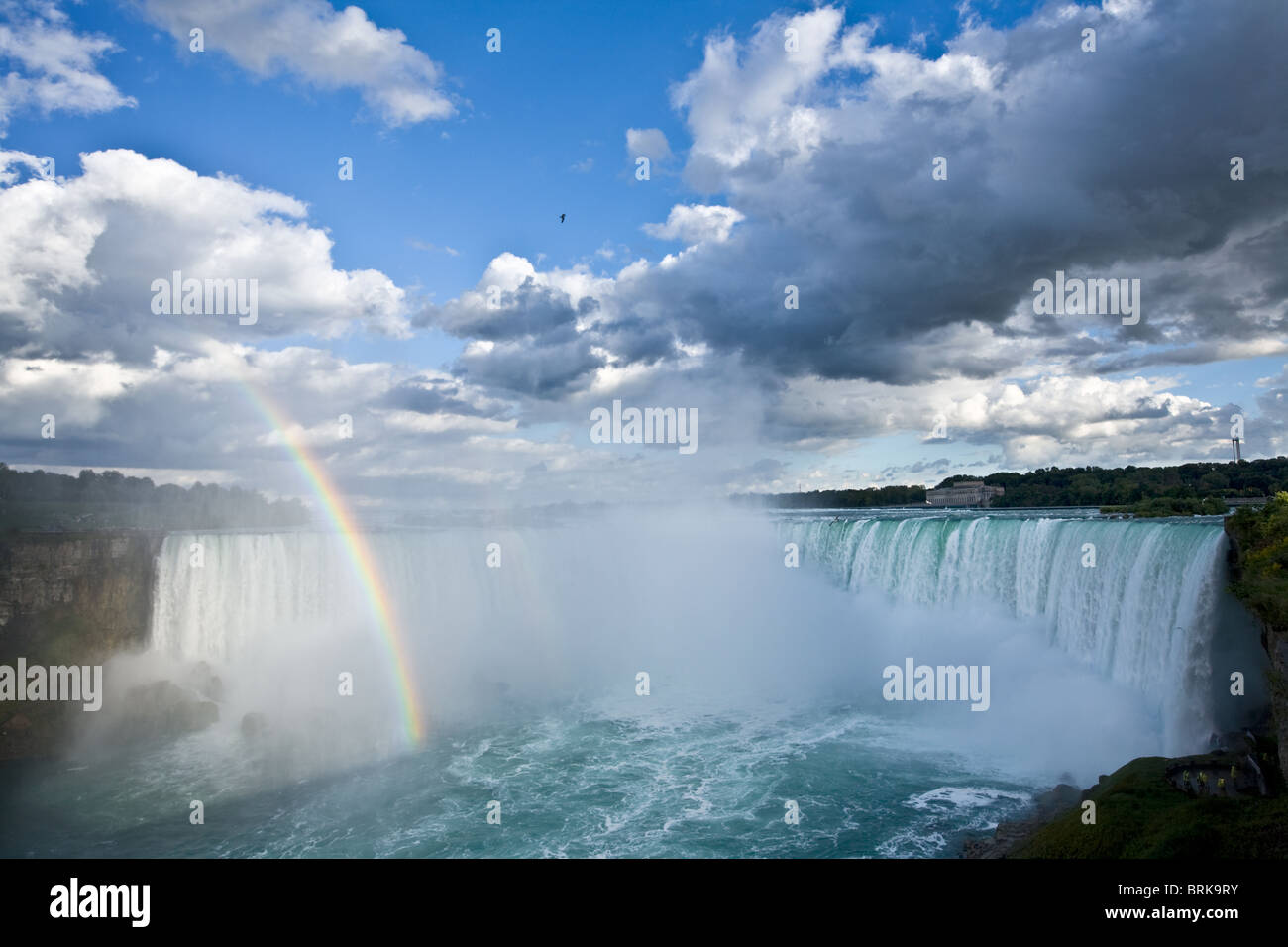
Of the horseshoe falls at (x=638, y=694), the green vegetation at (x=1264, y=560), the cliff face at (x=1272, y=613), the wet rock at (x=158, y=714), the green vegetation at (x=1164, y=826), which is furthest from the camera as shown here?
the wet rock at (x=158, y=714)

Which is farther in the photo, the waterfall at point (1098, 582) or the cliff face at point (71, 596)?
the cliff face at point (71, 596)

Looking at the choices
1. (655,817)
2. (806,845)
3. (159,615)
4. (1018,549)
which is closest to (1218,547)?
(1018,549)

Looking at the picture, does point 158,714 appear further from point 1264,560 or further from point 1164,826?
point 1264,560

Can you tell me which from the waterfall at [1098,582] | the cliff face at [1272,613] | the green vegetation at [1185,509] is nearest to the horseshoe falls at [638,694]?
the waterfall at [1098,582]

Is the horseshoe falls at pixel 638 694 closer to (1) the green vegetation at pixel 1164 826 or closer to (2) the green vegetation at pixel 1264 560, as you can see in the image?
(2) the green vegetation at pixel 1264 560

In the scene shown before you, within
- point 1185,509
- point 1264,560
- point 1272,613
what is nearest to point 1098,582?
A: point 1264,560
